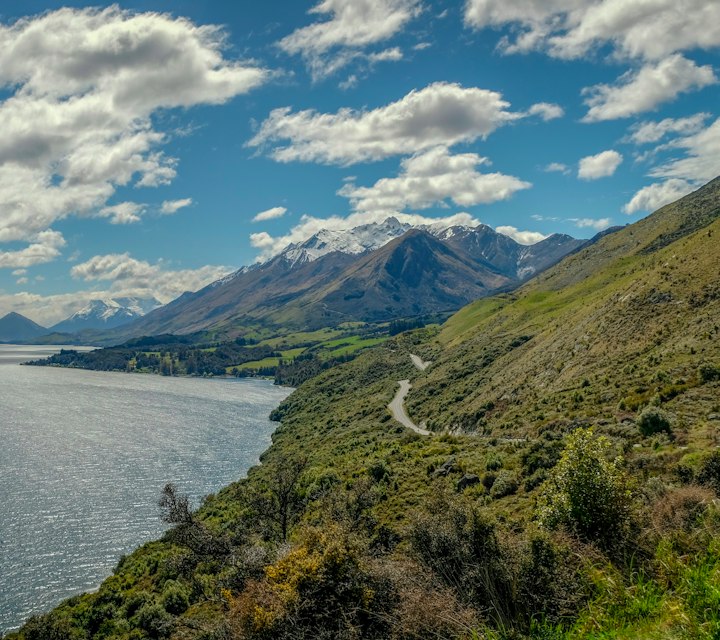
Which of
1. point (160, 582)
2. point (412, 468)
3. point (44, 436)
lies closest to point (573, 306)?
point (412, 468)

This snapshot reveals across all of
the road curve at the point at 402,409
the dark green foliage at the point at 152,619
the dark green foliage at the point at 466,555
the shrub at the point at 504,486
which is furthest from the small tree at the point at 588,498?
the road curve at the point at 402,409

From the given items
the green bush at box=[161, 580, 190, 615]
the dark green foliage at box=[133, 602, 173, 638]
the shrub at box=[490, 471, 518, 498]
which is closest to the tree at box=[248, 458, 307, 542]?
the green bush at box=[161, 580, 190, 615]

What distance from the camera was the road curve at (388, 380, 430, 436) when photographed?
93.6 metres

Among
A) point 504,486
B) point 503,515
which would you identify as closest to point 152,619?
point 503,515

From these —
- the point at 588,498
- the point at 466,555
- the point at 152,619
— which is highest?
the point at 588,498

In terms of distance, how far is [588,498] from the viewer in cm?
1574

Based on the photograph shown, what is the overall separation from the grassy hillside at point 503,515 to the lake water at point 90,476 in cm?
940

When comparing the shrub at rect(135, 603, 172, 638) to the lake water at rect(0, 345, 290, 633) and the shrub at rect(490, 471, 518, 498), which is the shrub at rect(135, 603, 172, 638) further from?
the shrub at rect(490, 471, 518, 498)

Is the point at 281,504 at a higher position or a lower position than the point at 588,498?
lower

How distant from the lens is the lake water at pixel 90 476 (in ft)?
202

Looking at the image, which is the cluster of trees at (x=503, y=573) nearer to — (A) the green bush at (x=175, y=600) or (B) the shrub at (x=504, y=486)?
(B) the shrub at (x=504, y=486)

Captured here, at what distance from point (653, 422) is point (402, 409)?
77199 millimetres

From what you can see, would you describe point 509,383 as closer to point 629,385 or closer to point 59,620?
point 629,385

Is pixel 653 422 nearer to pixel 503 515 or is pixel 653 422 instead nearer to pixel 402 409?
pixel 503 515
